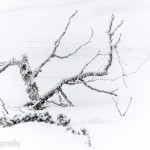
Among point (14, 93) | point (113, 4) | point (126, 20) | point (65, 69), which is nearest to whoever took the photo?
point (14, 93)

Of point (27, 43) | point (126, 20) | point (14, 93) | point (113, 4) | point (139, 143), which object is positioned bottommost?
point (139, 143)

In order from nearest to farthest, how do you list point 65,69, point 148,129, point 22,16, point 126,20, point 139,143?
point 139,143 → point 148,129 → point 65,69 → point 126,20 → point 22,16

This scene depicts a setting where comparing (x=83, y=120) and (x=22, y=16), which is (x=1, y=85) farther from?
(x=22, y=16)

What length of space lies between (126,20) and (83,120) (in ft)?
12.7

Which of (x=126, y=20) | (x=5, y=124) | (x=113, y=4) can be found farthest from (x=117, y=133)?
(x=113, y=4)

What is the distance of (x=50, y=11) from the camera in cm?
707

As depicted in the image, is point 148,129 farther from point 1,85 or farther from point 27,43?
point 27,43

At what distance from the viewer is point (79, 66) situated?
4.56m

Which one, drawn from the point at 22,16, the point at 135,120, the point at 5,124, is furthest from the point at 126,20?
the point at 5,124

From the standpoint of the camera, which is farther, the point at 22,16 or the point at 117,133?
the point at 22,16

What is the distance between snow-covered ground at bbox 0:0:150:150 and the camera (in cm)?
259

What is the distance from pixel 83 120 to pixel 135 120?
0.42 metres

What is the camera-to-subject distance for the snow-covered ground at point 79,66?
2588 millimetres

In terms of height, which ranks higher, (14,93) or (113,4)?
(113,4)
